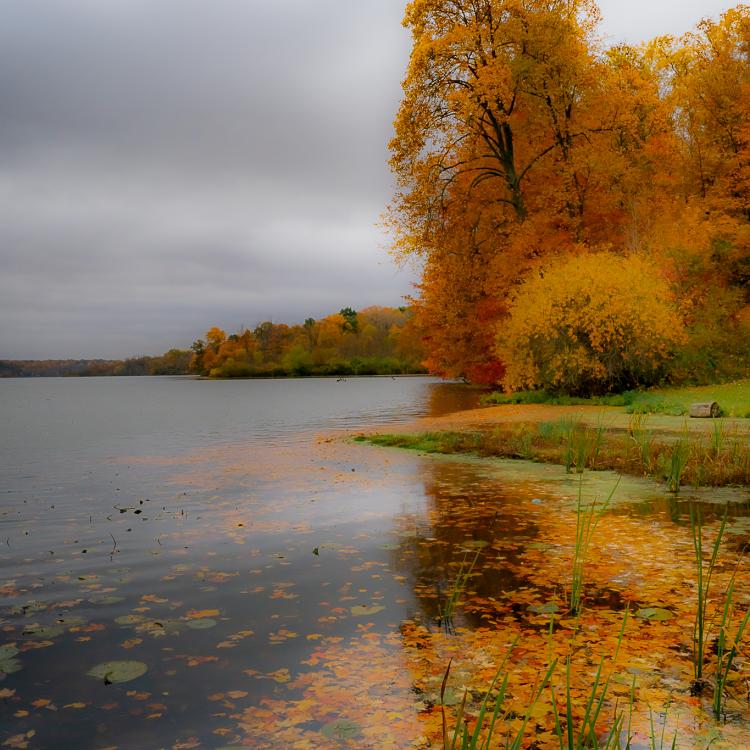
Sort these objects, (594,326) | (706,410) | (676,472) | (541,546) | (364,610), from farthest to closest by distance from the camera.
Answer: (594,326) < (706,410) < (676,472) < (541,546) < (364,610)

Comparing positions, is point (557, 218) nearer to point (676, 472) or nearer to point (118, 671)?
point (676, 472)

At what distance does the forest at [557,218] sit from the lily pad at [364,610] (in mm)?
21916

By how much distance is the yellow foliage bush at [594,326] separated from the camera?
25.9m

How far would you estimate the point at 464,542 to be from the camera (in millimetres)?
7898

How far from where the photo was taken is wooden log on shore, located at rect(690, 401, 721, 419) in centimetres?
2002

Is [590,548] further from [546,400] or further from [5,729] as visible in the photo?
[546,400]

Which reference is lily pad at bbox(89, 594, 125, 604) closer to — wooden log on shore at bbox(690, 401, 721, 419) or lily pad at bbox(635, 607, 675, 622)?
lily pad at bbox(635, 607, 675, 622)

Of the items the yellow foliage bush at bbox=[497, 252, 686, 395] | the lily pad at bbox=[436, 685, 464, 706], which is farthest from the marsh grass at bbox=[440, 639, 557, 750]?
the yellow foliage bush at bbox=[497, 252, 686, 395]

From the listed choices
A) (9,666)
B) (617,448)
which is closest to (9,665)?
(9,666)

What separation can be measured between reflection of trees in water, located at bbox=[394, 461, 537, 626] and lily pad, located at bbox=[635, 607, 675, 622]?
1106mm

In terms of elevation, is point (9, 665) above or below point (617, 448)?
below

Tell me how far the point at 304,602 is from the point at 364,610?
57 centimetres

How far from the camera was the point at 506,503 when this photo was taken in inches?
396

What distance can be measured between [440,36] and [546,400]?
1608cm
